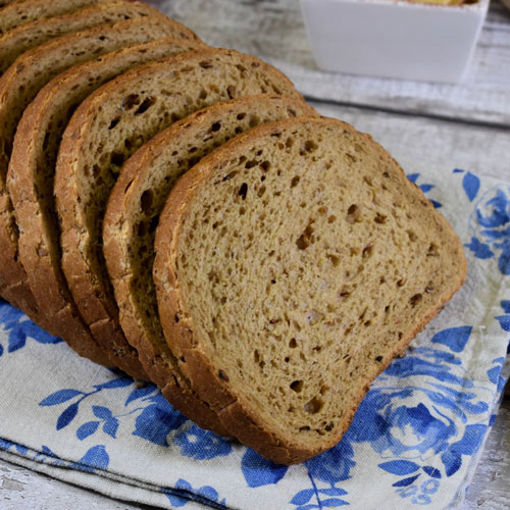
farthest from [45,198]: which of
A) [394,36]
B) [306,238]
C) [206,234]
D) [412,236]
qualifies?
[394,36]

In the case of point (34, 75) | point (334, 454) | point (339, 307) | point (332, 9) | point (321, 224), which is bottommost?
point (334, 454)

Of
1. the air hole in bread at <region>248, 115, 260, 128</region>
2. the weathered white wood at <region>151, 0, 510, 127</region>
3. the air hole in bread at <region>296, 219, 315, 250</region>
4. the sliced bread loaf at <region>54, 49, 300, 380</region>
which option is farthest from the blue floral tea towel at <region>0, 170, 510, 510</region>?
the weathered white wood at <region>151, 0, 510, 127</region>

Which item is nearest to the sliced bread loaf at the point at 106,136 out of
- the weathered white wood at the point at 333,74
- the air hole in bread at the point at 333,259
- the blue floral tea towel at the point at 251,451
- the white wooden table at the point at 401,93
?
the blue floral tea towel at the point at 251,451

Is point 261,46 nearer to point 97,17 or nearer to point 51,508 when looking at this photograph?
point 97,17

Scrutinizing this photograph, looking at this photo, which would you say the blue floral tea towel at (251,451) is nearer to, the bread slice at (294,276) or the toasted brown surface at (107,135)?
the bread slice at (294,276)

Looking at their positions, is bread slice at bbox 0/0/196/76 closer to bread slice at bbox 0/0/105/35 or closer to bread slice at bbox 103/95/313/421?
bread slice at bbox 0/0/105/35

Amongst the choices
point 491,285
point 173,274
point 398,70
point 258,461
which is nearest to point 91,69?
point 173,274

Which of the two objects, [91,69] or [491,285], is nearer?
[91,69]
